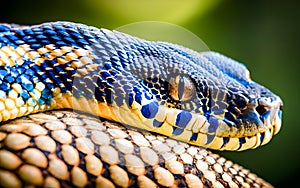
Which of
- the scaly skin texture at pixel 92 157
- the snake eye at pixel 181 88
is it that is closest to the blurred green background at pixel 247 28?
the snake eye at pixel 181 88

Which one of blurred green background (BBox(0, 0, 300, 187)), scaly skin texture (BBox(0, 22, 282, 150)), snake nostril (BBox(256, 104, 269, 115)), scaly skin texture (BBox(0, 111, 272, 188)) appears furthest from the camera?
blurred green background (BBox(0, 0, 300, 187))

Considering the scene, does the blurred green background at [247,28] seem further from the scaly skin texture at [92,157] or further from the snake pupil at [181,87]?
the scaly skin texture at [92,157]

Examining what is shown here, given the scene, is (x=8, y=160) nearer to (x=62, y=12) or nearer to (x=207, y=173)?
(x=207, y=173)

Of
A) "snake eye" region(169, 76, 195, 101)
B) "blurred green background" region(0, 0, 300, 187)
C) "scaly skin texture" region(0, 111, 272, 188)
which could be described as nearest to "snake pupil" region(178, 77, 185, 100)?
"snake eye" region(169, 76, 195, 101)

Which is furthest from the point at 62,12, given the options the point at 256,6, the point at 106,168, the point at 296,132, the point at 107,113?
the point at 106,168

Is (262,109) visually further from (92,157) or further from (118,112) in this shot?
(92,157)

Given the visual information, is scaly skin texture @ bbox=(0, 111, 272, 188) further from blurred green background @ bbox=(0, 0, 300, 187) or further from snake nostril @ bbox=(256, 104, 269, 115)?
blurred green background @ bbox=(0, 0, 300, 187)

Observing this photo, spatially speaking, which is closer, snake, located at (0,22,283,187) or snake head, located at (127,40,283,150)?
snake, located at (0,22,283,187)
